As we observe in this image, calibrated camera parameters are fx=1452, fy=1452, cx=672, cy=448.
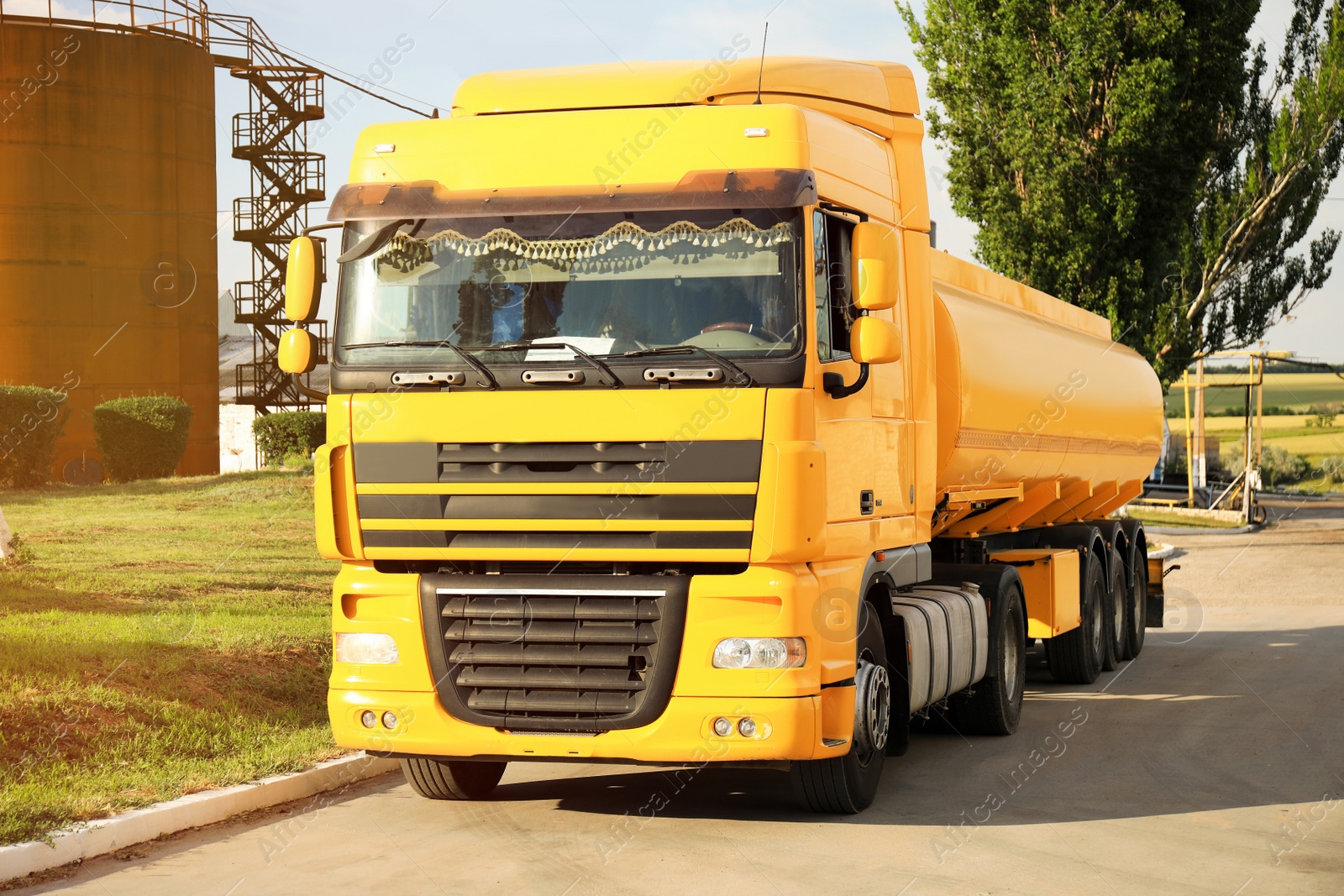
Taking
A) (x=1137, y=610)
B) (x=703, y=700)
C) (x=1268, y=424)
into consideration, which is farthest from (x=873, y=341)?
(x=1268, y=424)

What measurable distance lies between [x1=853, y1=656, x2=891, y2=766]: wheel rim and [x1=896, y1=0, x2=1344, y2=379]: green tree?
72.1ft

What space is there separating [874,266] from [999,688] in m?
4.59

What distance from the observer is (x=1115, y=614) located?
15078 millimetres

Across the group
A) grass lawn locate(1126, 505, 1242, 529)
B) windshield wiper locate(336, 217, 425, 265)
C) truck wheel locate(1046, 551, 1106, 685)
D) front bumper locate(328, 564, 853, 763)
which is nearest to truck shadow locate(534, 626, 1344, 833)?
truck wheel locate(1046, 551, 1106, 685)

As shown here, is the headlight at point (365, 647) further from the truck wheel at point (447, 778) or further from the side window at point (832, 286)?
the side window at point (832, 286)

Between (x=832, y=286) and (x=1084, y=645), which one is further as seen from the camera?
(x=1084, y=645)

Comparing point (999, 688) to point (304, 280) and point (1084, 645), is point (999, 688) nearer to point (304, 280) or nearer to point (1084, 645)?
point (1084, 645)

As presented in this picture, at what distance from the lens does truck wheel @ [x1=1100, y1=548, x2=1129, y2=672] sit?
579 inches

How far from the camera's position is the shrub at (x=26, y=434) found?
22703 mm

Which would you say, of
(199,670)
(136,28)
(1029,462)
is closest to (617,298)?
(199,670)

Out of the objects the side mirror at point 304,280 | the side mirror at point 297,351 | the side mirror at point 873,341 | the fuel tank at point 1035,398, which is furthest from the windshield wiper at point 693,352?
the fuel tank at point 1035,398

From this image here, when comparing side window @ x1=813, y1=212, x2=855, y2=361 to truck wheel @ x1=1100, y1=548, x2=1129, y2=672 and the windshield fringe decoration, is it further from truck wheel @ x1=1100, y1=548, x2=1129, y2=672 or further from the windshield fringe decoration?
truck wheel @ x1=1100, y1=548, x2=1129, y2=672

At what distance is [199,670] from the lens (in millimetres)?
9820

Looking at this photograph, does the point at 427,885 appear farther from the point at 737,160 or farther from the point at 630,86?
the point at 630,86
